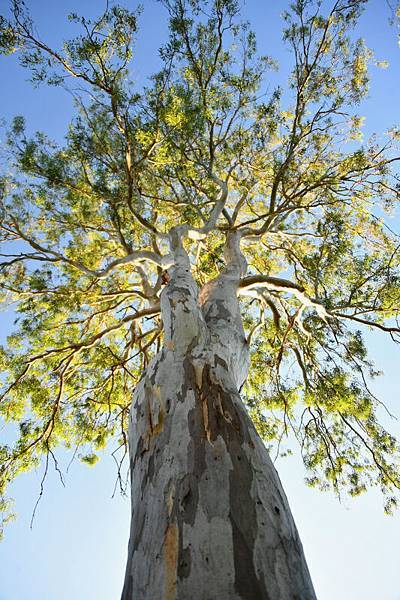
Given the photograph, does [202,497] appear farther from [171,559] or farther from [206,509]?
[171,559]

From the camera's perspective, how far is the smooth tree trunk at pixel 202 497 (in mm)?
1324

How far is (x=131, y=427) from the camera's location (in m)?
2.41

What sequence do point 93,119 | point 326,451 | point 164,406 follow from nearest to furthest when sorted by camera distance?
point 164,406 → point 326,451 → point 93,119

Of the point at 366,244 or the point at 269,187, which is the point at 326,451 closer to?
the point at 366,244

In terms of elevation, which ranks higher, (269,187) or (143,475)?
(269,187)

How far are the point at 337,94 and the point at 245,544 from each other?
8.28 meters

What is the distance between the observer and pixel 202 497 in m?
1.61

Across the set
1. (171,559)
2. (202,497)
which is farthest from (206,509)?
(171,559)

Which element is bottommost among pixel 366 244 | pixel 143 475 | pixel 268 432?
pixel 143 475

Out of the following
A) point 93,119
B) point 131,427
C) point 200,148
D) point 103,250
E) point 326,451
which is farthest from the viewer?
point 103,250

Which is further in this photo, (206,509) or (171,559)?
(206,509)

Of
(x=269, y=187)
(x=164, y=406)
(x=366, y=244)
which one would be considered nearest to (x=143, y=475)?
(x=164, y=406)

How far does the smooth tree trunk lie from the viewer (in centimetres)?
132

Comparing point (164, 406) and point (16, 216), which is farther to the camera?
point (16, 216)
